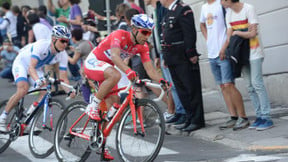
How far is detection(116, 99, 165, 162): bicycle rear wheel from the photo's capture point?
289 inches

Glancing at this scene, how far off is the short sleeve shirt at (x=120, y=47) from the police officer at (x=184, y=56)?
190cm

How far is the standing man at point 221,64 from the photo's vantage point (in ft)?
32.0

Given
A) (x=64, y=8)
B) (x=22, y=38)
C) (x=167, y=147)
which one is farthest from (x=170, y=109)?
(x=22, y=38)

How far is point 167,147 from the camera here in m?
9.24

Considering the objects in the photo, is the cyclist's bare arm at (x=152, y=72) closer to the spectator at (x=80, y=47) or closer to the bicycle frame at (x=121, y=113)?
the bicycle frame at (x=121, y=113)

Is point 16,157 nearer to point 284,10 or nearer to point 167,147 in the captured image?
point 167,147

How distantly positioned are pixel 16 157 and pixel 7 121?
28.0 inches

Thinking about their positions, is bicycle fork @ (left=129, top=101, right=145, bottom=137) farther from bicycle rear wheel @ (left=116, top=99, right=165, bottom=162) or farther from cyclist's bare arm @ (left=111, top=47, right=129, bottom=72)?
cyclist's bare arm @ (left=111, top=47, right=129, bottom=72)

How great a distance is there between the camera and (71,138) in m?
8.31

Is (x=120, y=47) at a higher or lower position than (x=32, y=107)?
higher

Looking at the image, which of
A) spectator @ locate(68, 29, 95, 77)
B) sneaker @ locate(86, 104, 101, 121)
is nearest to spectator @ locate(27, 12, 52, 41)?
spectator @ locate(68, 29, 95, 77)

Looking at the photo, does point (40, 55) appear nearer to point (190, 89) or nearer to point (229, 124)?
point (190, 89)

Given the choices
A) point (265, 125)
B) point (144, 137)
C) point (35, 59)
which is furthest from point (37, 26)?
point (144, 137)

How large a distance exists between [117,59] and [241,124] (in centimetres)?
280
